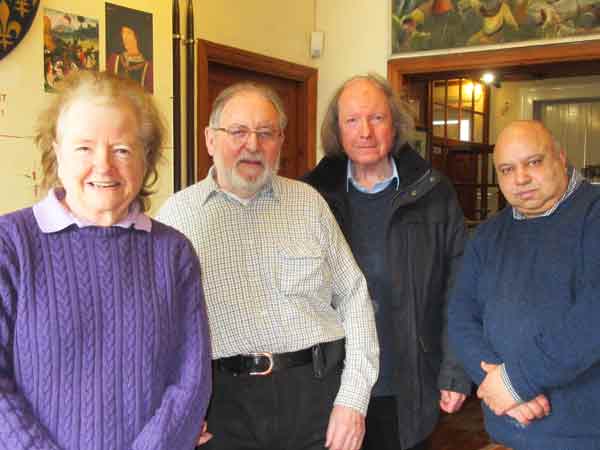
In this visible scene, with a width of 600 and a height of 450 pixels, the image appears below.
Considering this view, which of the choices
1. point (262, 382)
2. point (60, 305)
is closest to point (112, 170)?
point (60, 305)

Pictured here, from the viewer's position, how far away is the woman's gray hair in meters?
2.10

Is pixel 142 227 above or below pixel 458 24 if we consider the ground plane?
below

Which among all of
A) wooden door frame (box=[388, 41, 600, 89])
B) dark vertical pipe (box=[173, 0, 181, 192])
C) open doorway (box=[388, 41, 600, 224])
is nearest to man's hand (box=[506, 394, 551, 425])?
open doorway (box=[388, 41, 600, 224])

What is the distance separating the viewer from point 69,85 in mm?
1205

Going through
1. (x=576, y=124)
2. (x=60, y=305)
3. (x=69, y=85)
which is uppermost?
(x=576, y=124)

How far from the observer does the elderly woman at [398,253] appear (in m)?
1.95

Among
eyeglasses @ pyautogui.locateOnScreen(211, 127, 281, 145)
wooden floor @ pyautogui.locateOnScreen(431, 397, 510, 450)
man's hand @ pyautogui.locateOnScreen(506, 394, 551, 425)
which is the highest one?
eyeglasses @ pyautogui.locateOnScreen(211, 127, 281, 145)

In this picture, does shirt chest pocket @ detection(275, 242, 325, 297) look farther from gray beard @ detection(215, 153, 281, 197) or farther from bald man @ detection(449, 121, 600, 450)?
bald man @ detection(449, 121, 600, 450)

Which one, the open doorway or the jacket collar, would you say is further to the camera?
the open doorway

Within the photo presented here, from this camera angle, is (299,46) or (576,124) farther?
(576,124)

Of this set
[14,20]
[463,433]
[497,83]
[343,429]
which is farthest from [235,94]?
[497,83]

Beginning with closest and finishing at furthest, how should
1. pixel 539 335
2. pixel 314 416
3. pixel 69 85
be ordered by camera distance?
pixel 69 85 → pixel 539 335 → pixel 314 416

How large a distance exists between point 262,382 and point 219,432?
0.16 meters

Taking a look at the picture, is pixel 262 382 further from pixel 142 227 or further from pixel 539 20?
pixel 539 20
